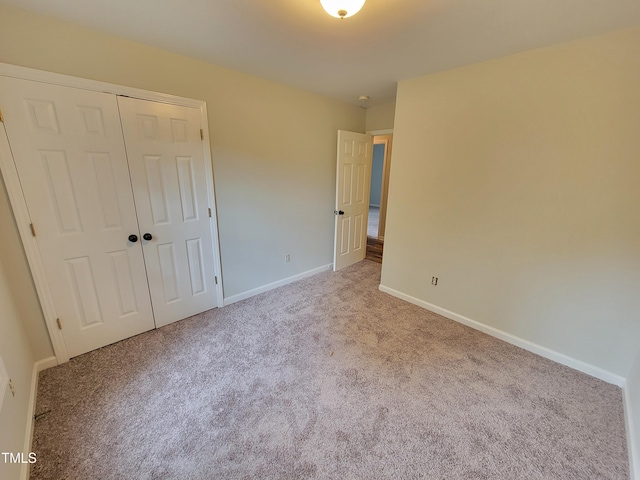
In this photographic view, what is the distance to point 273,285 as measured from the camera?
3227 mm

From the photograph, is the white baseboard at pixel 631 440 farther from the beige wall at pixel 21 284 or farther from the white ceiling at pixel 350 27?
the beige wall at pixel 21 284

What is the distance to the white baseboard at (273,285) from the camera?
113 inches

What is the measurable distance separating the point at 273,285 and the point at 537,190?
2790mm

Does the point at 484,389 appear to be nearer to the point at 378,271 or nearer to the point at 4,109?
the point at 378,271

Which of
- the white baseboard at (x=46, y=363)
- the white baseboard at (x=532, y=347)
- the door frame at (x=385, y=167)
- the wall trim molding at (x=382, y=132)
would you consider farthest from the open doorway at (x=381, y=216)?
the white baseboard at (x=46, y=363)

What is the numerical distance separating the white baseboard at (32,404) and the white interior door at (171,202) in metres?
0.72

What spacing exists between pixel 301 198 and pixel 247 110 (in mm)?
1161

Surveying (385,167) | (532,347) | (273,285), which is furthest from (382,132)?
(532,347)

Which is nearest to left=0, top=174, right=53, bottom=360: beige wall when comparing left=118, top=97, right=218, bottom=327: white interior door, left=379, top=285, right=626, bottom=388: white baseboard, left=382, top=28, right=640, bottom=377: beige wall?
left=118, top=97, right=218, bottom=327: white interior door

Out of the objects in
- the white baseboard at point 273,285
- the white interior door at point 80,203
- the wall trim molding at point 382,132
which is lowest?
the white baseboard at point 273,285

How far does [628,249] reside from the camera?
1.70 m

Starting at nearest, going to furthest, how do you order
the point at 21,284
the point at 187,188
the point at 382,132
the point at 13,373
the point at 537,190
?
the point at 13,373, the point at 21,284, the point at 537,190, the point at 187,188, the point at 382,132

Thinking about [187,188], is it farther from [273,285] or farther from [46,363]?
[46,363]

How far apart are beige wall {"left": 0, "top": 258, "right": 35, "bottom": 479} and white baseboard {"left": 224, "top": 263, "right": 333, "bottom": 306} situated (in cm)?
146
